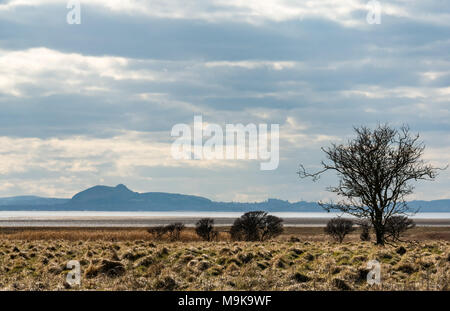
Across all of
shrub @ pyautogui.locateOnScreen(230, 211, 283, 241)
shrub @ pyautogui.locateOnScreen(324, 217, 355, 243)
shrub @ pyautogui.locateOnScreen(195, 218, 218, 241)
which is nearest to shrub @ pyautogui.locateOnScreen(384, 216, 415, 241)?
shrub @ pyautogui.locateOnScreen(324, 217, 355, 243)

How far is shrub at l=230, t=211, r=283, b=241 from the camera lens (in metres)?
56.6

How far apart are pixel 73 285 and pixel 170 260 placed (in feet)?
24.3

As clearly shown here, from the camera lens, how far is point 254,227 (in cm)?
5684

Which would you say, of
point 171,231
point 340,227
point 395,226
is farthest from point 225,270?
point 340,227

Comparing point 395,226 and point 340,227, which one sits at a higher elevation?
point 395,226

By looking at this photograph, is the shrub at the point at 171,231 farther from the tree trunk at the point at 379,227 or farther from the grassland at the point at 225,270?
the grassland at the point at 225,270

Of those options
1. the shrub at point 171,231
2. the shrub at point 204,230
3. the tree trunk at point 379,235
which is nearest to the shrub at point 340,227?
the shrub at point 204,230

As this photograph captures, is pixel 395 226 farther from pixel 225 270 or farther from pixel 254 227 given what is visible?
pixel 225 270

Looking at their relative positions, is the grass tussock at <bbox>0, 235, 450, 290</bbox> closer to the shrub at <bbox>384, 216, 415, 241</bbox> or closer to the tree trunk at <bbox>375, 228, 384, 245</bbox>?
the tree trunk at <bbox>375, 228, 384, 245</bbox>

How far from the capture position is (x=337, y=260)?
25.1 metres

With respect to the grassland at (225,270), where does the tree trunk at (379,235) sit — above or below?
above

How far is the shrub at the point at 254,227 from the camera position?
56625 mm
